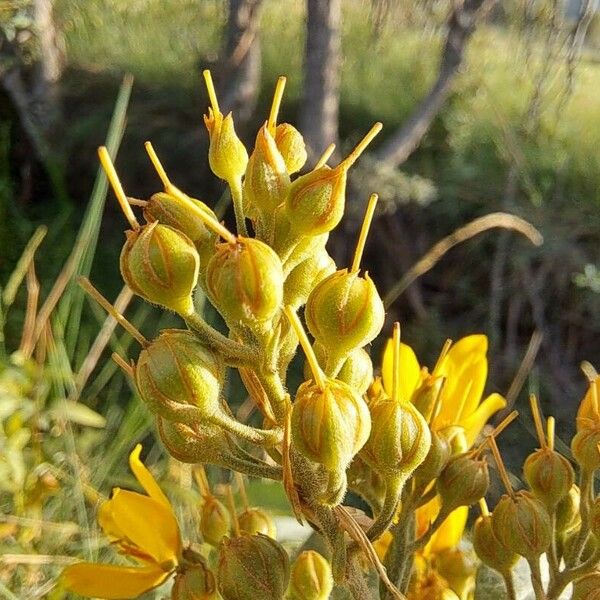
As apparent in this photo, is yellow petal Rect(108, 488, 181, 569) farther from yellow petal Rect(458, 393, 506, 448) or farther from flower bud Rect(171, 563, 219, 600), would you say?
yellow petal Rect(458, 393, 506, 448)

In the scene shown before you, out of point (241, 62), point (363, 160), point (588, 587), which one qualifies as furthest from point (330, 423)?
point (241, 62)

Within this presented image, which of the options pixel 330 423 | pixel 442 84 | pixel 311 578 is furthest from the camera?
pixel 442 84

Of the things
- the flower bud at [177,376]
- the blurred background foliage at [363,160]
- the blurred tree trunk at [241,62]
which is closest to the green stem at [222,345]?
the flower bud at [177,376]

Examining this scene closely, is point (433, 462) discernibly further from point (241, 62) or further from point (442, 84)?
point (241, 62)

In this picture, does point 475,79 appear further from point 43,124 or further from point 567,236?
point 43,124

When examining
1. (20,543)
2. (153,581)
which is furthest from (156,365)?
(20,543)

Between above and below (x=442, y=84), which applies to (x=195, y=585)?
above

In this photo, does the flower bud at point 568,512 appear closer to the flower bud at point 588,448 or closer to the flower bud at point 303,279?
the flower bud at point 588,448
